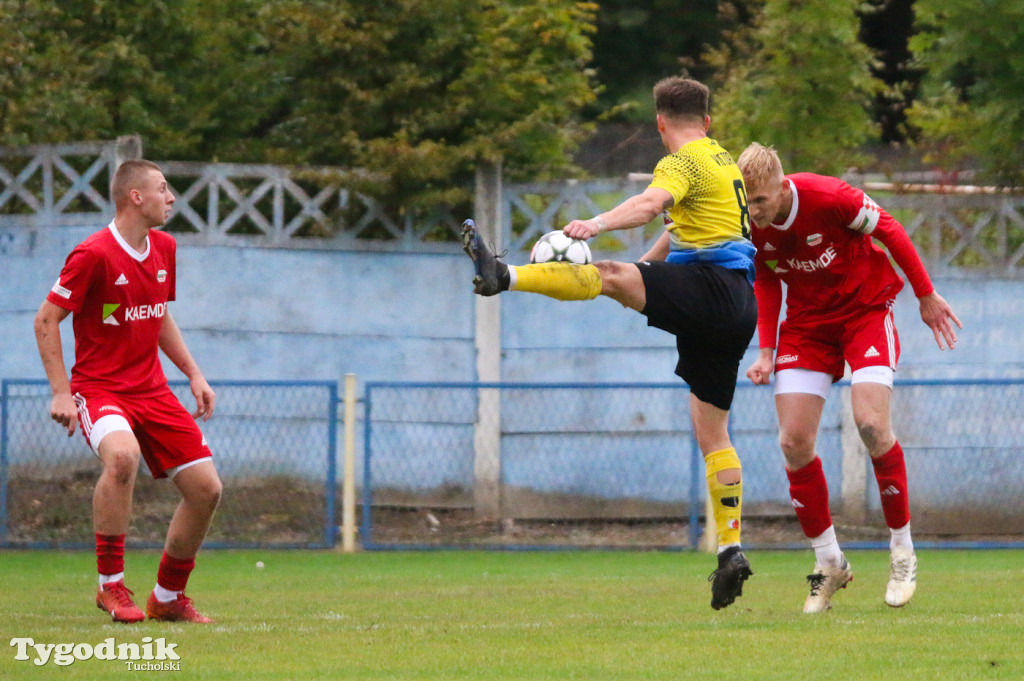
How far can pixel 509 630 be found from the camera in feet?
20.2

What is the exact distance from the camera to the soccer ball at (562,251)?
227 inches

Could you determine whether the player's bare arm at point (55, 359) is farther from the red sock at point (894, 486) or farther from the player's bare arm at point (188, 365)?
the red sock at point (894, 486)

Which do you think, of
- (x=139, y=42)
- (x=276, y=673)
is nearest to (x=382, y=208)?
(x=139, y=42)

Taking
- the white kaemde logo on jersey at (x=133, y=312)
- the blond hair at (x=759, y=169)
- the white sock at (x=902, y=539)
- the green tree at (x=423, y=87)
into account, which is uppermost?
the green tree at (x=423, y=87)

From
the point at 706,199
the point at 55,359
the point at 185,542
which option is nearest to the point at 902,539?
the point at 706,199

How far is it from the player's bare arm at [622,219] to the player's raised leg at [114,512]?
7.28 feet

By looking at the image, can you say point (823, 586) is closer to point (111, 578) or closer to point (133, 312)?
point (111, 578)

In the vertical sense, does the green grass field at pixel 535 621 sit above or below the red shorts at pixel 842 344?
below

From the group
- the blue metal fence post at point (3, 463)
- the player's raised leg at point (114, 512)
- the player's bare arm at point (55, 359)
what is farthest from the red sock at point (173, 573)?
the blue metal fence post at point (3, 463)

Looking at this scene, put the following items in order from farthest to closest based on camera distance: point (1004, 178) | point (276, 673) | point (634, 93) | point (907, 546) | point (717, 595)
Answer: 1. point (634, 93)
2. point (1004, 178)
3. point (907, 546)
4. point (717, 595)
5. point (276, 673)

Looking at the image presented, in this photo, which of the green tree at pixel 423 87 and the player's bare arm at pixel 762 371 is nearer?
the player's bare arm at pixel 762 371

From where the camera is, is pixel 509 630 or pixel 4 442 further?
pixel 4 442

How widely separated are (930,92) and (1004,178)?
5.73 ft

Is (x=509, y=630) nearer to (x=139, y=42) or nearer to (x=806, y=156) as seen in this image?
(x=806, y=156)
